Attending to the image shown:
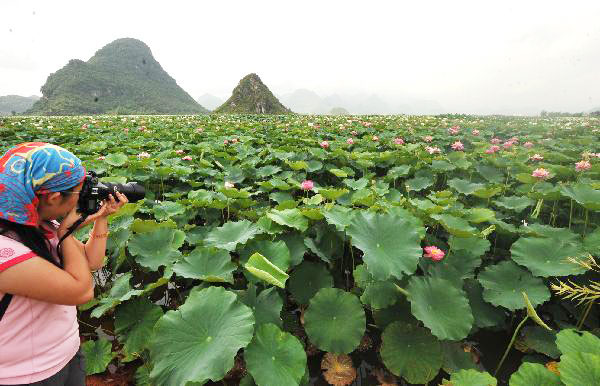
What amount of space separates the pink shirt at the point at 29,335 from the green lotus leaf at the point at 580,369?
78.2 inches

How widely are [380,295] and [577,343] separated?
925 mm

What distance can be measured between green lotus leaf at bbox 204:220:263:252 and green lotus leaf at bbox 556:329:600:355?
1.76 meters

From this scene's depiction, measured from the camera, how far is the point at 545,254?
85.3 inches

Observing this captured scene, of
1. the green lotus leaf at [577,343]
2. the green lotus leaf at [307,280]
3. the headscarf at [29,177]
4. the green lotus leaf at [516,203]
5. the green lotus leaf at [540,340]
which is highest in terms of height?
the headscarf at [29,177]

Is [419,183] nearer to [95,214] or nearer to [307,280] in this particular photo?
[307,280]

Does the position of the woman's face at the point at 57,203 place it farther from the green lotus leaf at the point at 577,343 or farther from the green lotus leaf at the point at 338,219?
the green lotus leaf at the point at 577,343

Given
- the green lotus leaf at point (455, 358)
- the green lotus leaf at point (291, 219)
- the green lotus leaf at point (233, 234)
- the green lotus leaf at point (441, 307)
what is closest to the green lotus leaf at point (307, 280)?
the green lotus leaf at point (291, 219)

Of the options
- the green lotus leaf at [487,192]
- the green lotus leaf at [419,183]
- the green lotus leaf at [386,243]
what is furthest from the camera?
the green lotus leaf at [419,183]

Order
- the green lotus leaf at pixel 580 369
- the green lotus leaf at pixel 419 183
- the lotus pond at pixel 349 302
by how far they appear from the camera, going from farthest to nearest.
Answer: the green lotus leaf at pixel 419 183 < the lotus pond at pixel 349 302 < the green lotus leaf at pixel 580 369

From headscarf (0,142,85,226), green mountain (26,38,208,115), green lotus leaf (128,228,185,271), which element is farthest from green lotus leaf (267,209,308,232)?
green mountain (26,38,208,115)

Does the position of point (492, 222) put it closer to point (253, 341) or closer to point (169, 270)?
point (253, 341)

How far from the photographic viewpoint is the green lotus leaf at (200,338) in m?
1.36

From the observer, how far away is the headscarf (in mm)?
983

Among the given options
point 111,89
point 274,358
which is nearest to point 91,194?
point 274,358
